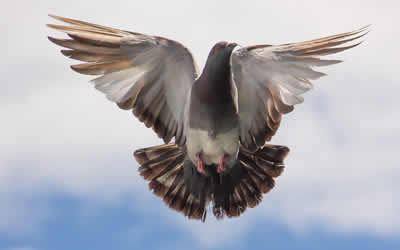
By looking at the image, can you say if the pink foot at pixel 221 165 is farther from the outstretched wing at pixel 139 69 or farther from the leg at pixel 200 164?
the outstretched wing at pixel 139 69

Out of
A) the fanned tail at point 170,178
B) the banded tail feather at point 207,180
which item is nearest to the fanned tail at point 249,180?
the banded tail feather at point 207,180

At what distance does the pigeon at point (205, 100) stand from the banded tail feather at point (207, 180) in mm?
15

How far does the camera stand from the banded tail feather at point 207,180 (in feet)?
31.6

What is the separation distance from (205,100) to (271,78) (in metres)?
0.95

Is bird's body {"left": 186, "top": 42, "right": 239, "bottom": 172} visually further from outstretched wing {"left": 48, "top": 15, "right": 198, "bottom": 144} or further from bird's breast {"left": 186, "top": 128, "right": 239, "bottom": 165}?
outstretched wing {"left": 48, "top": 15, "right": 198, "bottom": 144}

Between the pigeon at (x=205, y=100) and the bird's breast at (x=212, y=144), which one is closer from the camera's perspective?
the pigeon at (x=205, y=100)

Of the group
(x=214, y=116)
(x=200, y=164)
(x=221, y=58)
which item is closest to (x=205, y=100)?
(x=214, y=116)

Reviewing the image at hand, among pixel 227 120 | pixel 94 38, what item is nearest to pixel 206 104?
pixel 227 120

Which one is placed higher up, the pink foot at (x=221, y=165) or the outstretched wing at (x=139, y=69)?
the outstretched wing at (x=139, y=69)

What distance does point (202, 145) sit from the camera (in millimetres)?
8930

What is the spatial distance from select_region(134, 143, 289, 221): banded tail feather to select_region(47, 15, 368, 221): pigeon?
0.05 feet

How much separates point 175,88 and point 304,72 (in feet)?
6.11

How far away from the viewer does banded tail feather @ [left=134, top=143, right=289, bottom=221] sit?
9625 millimetres

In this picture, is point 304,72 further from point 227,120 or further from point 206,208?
point 206,208
